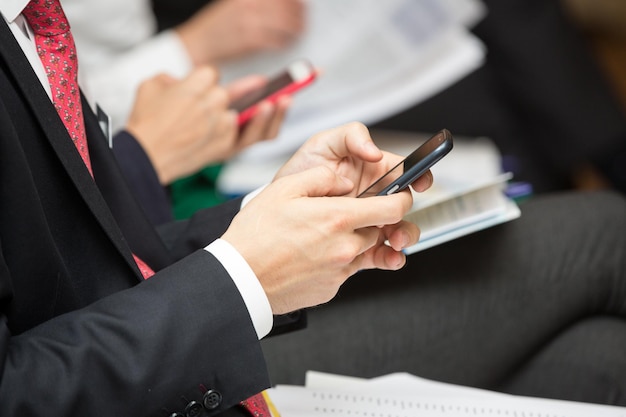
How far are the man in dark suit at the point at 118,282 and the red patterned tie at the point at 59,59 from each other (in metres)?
0.02

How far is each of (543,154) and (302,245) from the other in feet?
3.84

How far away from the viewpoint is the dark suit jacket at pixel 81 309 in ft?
1.93

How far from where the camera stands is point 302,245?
623 millimetres

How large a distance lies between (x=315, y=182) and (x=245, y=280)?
10cm

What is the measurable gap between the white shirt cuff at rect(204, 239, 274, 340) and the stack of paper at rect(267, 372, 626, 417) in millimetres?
164

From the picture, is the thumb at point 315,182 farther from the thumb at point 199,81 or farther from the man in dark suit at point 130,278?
the thumb at point 199,81

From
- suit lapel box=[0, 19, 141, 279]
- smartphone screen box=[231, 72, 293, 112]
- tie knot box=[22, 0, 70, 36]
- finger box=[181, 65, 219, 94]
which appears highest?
tie knot box=[22, 0, 70, 36]

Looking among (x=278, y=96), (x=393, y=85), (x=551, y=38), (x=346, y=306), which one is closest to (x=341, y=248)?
(x=346, y=306)

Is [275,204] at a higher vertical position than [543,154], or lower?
higher

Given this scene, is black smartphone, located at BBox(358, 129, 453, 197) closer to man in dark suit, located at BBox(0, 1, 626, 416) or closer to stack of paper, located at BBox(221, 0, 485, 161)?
man in dark suit, located at BBox(0, 1, 626, 416)

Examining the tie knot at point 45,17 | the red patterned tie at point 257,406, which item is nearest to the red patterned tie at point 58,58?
the tie knot at point 45,17

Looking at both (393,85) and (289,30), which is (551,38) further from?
(289,30)

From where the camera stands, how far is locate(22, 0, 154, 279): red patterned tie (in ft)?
2.19

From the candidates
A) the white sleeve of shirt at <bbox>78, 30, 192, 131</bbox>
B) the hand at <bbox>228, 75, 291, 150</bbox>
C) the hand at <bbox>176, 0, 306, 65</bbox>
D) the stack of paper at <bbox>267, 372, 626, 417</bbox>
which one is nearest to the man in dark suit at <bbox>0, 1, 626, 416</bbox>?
the stack of paper at <bbox>267, 372, 626, 417</bbox>
